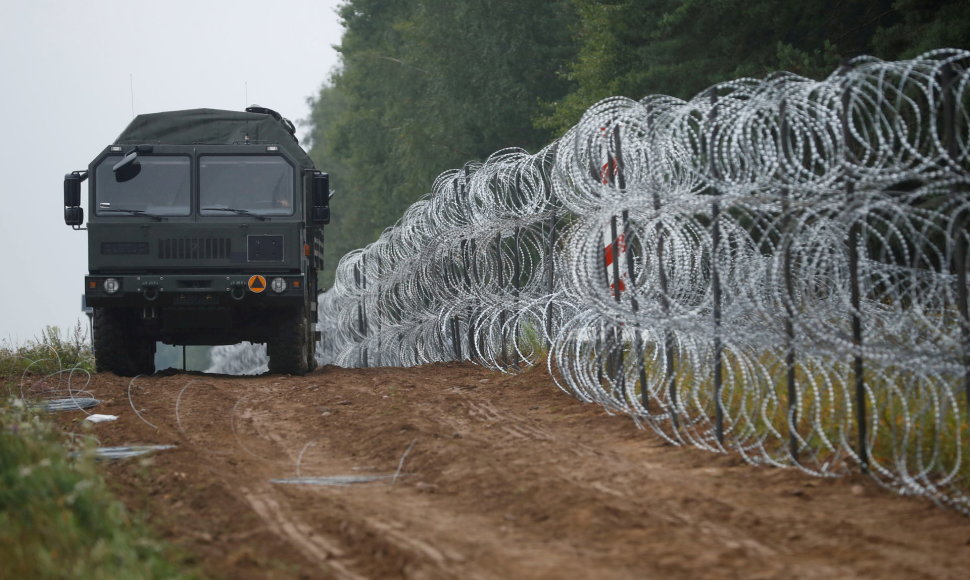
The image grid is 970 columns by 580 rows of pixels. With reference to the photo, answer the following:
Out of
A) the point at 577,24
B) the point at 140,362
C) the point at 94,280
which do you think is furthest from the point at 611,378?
the point at 577,24

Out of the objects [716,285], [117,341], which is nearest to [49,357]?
[117,341]

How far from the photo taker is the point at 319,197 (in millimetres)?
15555

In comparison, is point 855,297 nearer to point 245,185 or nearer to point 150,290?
point 245,185

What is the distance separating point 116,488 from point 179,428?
3.08 meters

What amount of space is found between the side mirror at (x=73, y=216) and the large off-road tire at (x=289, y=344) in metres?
2.85

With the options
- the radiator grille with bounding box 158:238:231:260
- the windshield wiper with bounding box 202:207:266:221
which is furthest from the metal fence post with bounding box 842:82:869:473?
the radiator grille with bounding box 158:238:231:260

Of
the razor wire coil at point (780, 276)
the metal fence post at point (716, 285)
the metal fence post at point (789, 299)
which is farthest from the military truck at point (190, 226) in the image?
the metal fence post at point (789, 299)

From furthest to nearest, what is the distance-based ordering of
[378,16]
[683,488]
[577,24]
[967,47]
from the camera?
[378,16] → [577,24] → [967,47] → [683,488]

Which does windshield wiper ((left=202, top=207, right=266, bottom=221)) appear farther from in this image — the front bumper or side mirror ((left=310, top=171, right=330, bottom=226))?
side mirror ((left=310, top=171, right=330, bottom=226))

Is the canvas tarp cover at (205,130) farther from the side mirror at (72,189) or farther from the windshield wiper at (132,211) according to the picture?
the windshield wiper at (132,211)

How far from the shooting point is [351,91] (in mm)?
52812

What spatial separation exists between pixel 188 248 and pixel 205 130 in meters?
1.73

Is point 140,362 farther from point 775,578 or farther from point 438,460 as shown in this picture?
point 775,578

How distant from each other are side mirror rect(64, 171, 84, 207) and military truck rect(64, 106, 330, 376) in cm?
1
